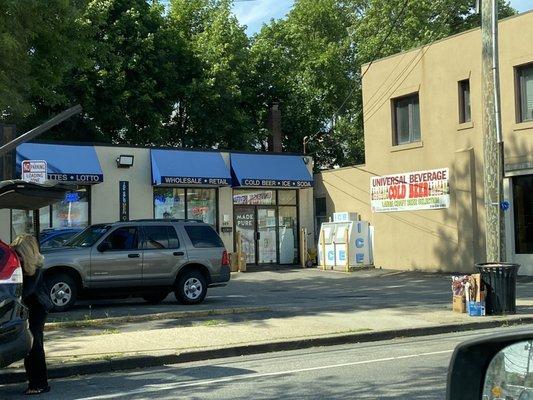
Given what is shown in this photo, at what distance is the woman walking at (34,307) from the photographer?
780 centimetres

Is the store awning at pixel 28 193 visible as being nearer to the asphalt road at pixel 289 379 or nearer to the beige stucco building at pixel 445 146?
the asphalt road at pixel 289 379

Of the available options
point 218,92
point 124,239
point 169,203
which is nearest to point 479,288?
point 124,239

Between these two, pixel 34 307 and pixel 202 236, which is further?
pixel 202 236

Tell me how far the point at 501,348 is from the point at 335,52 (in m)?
40.1

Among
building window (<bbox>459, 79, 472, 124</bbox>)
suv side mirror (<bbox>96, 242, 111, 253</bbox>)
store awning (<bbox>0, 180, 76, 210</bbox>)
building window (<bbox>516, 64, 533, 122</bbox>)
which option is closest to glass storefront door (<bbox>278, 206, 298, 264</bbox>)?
building window (<bbox>459, 79, 472, 124</bbox>)

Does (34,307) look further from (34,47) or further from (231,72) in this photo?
(231,72)

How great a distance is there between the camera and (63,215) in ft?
76.3

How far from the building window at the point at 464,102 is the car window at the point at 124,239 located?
40.2 ft

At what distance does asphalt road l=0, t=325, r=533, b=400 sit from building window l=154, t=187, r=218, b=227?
15525mm

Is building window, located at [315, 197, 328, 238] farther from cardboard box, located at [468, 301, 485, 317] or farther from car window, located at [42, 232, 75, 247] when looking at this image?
cardboard box, located at [468, 301, 485, 317]

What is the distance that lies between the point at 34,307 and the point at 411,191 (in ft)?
59.3

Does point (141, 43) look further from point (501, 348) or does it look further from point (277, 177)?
point (501, 348)

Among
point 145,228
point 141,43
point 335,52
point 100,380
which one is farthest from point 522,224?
point 335,52

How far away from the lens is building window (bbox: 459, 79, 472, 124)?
22.6m
